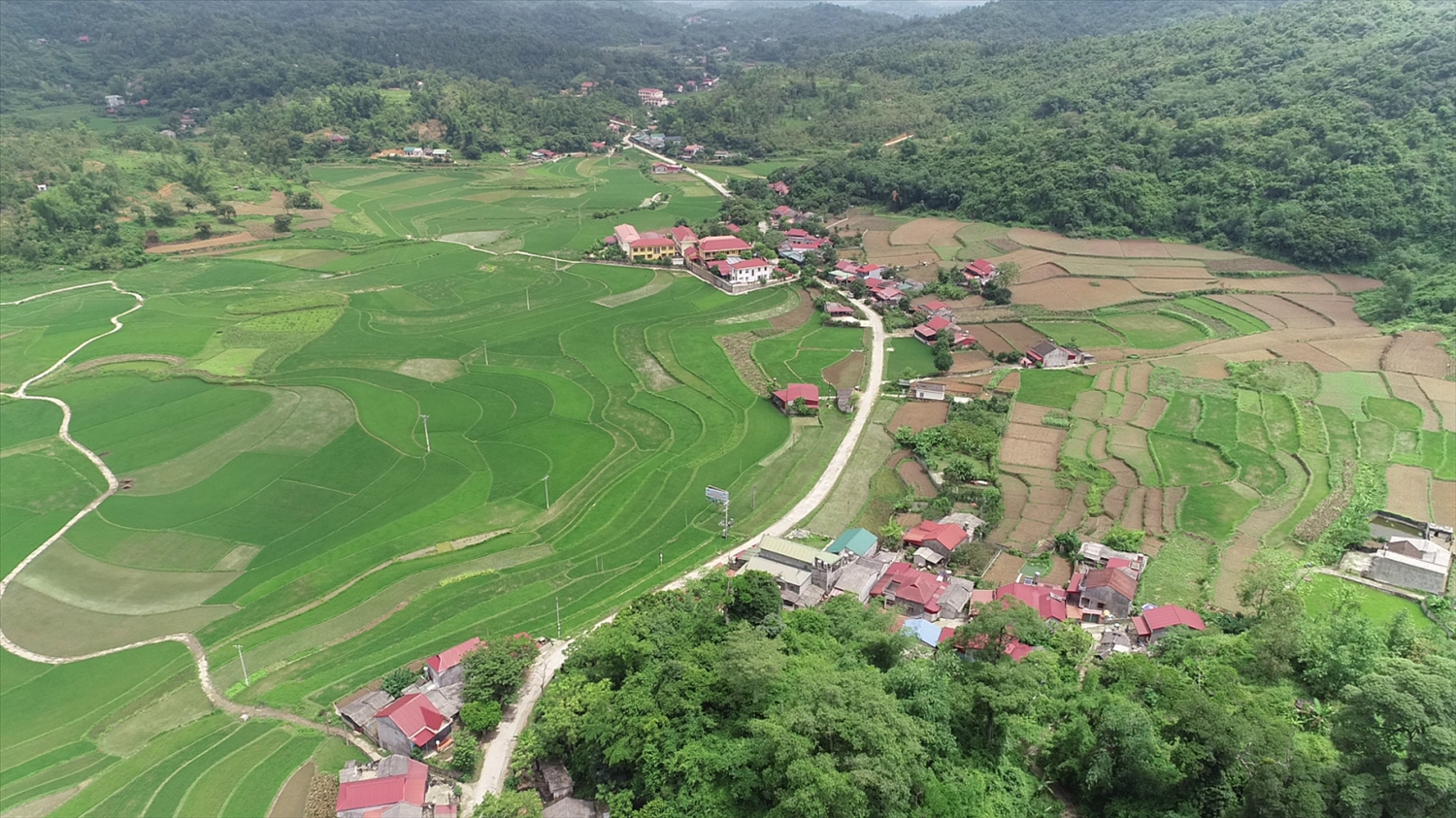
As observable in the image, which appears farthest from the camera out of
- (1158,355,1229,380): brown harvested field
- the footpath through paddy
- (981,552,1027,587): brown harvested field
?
(1158,355,1229,380): brown harvested field

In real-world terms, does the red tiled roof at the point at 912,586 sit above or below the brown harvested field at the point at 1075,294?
below

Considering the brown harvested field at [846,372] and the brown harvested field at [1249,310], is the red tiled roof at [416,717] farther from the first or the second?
the brown harvested field at [1249,310]

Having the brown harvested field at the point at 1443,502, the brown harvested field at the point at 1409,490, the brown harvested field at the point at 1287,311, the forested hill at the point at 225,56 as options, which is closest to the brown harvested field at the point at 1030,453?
the brown harvested field at the point at 1409,490

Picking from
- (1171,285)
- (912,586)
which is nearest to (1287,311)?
(1171,285)

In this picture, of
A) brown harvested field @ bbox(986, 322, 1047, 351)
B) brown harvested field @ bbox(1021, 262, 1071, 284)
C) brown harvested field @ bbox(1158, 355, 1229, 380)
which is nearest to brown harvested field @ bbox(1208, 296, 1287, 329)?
brown harvested field @ bbox(1158, 355, 1229, 380)

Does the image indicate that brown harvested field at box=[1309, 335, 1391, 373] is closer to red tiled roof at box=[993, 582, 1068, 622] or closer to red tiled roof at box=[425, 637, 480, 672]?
red tiled roof at box=[993, 582, 1068, 622]

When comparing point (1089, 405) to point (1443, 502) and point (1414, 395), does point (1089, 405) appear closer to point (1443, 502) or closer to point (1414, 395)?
point (1443, 502)
